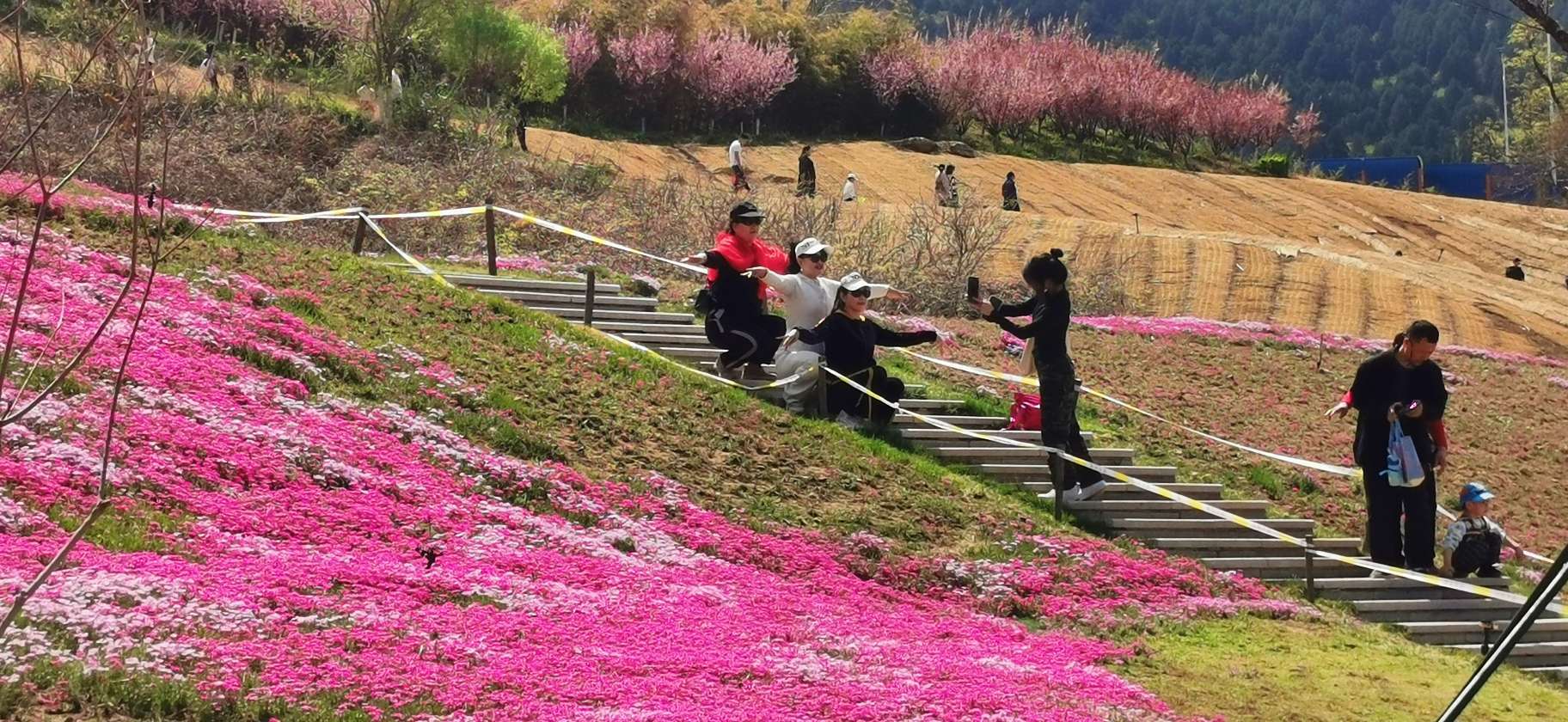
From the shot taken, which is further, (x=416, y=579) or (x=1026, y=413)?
(x=1026, y=413)

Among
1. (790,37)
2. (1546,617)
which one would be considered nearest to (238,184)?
(1546,617)

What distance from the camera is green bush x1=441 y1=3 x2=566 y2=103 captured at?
40.8m

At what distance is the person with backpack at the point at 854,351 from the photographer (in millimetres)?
13789

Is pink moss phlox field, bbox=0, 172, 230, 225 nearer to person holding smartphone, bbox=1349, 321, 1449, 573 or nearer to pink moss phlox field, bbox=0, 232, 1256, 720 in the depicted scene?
pink moss phlox field, bbox=0, 232, 1256, 720

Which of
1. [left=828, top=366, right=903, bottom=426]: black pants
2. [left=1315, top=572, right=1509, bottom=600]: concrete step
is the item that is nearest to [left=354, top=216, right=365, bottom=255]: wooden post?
[left=828, top=366, right=903, bottom=426]: black pants

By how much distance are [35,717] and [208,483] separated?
3428 mm

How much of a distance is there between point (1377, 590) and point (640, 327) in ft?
23.4

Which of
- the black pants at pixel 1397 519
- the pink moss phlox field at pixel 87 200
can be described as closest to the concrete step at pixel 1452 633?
the black pants at pixel 1397 519

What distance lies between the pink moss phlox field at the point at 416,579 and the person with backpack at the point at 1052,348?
1.08 meters

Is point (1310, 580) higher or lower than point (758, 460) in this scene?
lower

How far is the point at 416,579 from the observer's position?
29.2 feet

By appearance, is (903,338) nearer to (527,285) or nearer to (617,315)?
(617,315)

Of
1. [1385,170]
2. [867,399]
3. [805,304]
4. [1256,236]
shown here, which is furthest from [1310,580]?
[1385,170]

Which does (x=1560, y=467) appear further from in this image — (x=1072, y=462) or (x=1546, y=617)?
(x=1072, y=462)
